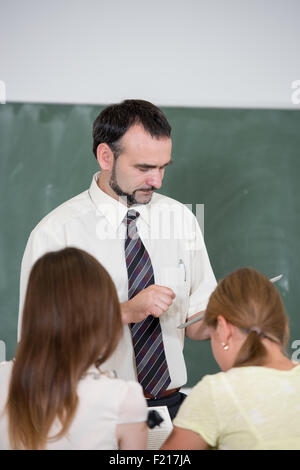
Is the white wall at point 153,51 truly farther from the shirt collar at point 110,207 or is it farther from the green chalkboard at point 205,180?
the shirt collar at point 110,207

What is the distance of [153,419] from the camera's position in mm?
1492

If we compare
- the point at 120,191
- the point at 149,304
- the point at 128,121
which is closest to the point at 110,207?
the point at 120,191

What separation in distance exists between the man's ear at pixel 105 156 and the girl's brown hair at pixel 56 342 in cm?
92

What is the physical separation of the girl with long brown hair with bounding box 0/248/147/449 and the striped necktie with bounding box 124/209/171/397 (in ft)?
2.35

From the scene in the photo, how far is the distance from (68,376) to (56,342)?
3.4 inches

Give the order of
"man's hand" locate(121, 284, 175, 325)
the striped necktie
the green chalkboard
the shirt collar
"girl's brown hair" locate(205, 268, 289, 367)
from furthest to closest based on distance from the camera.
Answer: the green chalkboard
the shirt collar
the striped necktie
"man's hand" locate(121, 284, 175, 325)
"girl's brown hair" locate(205, 268, 289, 367)

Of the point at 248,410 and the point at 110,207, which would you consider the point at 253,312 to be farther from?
the point at 110,207

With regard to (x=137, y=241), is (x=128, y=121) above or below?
above

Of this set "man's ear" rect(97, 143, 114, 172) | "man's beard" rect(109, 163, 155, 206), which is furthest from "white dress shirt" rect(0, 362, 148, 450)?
"man's ear" rect(97, 143, 114, 172)

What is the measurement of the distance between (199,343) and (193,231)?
44.1 inches

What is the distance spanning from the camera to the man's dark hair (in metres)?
2.11

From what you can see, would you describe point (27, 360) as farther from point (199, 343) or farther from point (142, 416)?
point (199, 343)

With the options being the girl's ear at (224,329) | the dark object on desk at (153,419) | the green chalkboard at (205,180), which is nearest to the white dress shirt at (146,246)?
the dark object on desk at (153,419)

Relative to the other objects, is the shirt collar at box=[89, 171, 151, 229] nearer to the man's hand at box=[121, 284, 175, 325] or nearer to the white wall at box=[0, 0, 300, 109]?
the man's hand at box=[121, 284, 175, 325]
